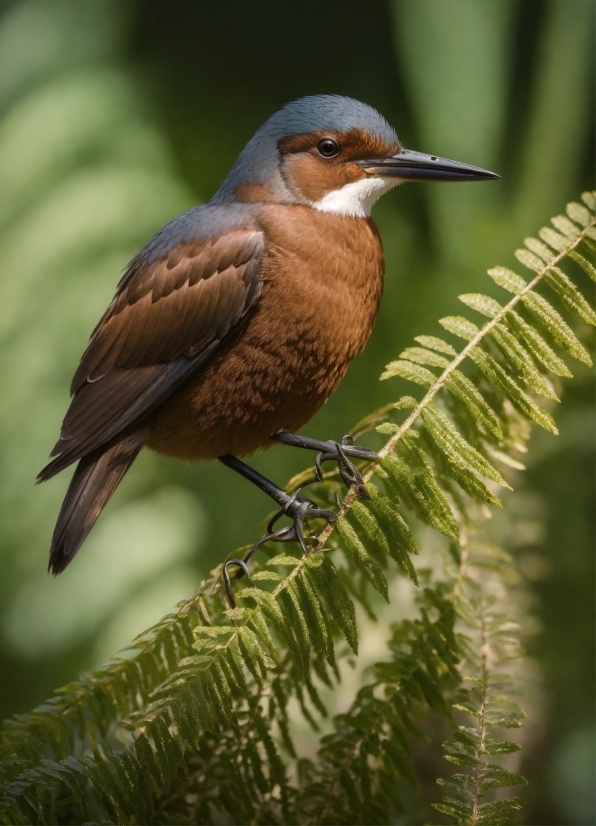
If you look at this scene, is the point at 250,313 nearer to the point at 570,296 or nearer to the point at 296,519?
the point at 296,519

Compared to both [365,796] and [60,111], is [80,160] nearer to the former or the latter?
[60,111]

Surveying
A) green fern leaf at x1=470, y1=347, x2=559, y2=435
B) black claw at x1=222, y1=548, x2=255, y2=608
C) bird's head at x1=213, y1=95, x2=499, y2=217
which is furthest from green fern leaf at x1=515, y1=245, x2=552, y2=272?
black claw at x1=222, y1=548, x2=255, y2=608

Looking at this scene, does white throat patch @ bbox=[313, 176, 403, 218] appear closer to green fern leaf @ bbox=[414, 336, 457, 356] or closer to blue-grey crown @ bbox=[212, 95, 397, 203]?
blue-grey crown @ bbox=[212, 95, 397, 203]

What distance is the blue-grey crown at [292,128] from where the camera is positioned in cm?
124

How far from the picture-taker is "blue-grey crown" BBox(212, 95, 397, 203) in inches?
48.6

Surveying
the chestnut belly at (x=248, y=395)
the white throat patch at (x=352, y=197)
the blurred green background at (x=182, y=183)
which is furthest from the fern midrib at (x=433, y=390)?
the blurred green background at (x=182, y=183)

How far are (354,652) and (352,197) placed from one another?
0.74 metres

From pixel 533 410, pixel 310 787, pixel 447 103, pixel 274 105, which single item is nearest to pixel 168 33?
pixel 274 105

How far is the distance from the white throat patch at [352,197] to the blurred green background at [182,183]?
495 mm

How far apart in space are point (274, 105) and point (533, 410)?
1138mm

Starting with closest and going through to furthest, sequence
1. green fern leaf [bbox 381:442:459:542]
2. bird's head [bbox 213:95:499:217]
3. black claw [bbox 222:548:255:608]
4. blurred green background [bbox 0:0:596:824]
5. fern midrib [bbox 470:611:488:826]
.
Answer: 1. fern midrib [bbox 470:611:488:826]
2. green fern leaf [bbox 381:442:459:542]
3. black claw [bbox 222:548:255:608]
4. bird's head [bbox 213:95:499:217]
5. blurred green background [bbox 0:0:596:824]

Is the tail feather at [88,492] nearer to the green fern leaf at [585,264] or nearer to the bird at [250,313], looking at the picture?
Result: the bird at [250,313]

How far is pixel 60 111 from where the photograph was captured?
1767 mm

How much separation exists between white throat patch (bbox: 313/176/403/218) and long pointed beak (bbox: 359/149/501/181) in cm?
2
